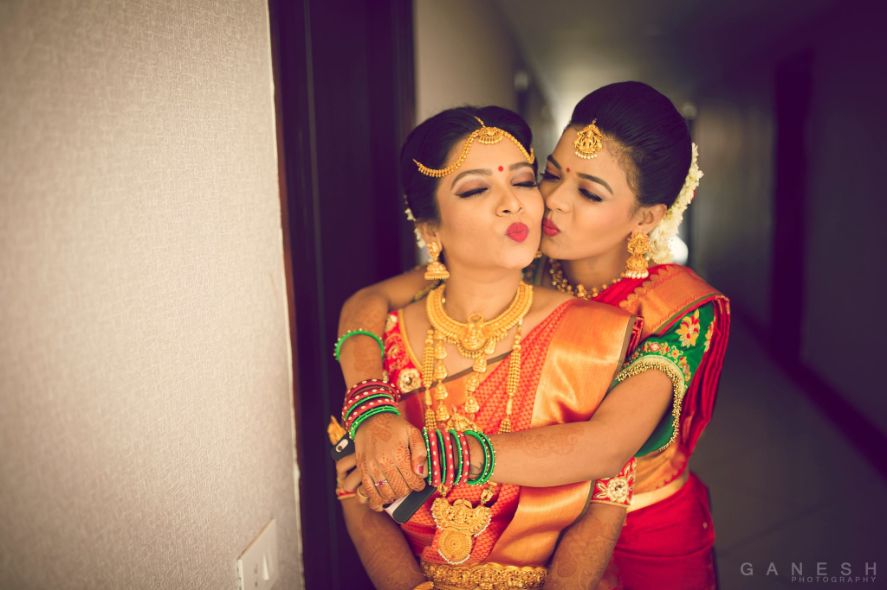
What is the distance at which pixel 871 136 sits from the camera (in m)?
3.37

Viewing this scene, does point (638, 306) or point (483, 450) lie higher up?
point (638, 306)

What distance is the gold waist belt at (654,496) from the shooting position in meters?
1.46

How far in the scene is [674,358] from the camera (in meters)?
1.19

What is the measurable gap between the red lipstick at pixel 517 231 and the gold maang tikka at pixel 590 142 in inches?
11.6

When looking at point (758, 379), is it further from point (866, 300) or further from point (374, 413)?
point (374, 413)

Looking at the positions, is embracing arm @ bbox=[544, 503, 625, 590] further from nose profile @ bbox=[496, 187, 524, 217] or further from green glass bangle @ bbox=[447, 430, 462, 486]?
nose profile @ bbox=[496, 187, 524, 217]

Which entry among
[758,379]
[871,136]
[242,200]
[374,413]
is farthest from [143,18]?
[758,379]

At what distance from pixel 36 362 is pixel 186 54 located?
501 millimetres

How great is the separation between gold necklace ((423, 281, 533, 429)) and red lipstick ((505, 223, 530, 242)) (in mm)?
131

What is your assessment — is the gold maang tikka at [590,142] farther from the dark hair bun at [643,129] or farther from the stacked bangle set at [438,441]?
the stacked bangle set at [438,441]

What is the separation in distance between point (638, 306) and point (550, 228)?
0.25m

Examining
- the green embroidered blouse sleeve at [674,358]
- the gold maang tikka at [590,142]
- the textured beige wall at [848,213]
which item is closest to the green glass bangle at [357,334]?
the green embroidered blouse sleeve at [674,358]

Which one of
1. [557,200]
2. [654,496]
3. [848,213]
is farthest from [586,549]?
[848,213]

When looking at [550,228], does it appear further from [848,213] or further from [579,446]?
[848,213]
